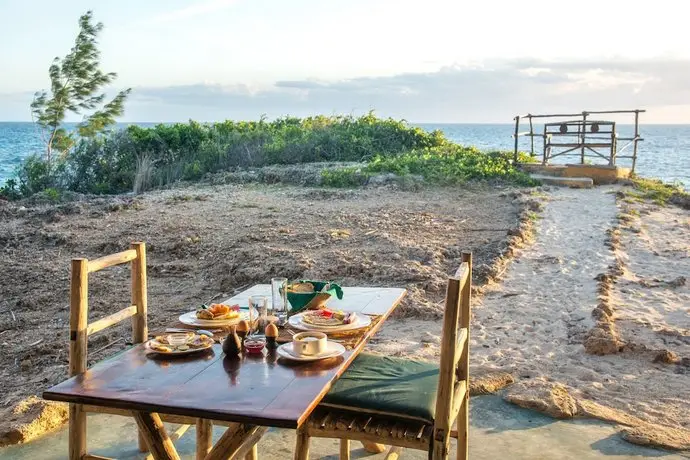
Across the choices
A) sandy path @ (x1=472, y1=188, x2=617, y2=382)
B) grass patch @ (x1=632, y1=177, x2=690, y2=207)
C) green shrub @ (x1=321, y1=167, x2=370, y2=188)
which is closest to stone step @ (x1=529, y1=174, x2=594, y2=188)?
grass patch @ (x1=632, y1=177, x2=690, y2=207)

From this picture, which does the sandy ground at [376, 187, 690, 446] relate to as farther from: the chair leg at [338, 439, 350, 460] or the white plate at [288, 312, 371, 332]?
the white plate at [288, 312, 371, 332]

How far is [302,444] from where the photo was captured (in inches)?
113

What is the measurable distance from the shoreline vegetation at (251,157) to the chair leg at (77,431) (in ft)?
36.3

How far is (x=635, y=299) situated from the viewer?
641 centimetres

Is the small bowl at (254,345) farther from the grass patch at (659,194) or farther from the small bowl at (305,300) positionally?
the grass patch at (659,194)

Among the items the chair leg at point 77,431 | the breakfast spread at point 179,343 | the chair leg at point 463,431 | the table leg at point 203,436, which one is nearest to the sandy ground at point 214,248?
the chair leg at point 77,431

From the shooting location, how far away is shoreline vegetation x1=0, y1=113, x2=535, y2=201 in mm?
14586

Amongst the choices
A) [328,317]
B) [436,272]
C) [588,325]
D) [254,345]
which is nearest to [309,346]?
[254,345]

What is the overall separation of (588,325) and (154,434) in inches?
159

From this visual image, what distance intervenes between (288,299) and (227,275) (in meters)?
4.05

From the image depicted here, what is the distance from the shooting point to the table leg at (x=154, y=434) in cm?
246

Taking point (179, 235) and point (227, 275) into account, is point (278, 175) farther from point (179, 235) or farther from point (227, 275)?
point (227, 275)

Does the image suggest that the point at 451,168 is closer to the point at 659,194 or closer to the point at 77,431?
the point at 659,194

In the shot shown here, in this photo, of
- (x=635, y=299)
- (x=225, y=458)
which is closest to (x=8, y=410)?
(x=225, y=458)
